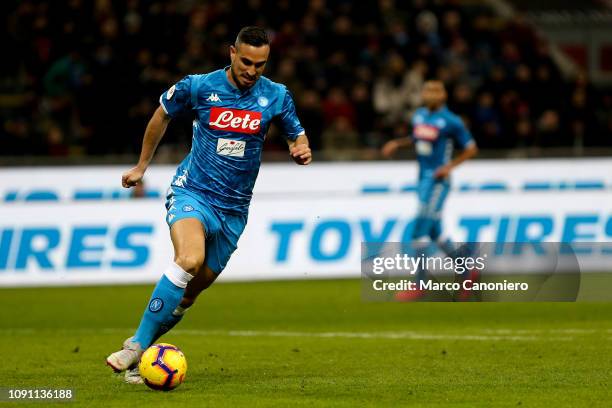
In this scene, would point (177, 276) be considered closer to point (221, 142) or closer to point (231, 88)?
point (221, 142)

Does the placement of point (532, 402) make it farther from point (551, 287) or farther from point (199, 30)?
point (199, 30)

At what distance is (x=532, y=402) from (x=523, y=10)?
24.6m

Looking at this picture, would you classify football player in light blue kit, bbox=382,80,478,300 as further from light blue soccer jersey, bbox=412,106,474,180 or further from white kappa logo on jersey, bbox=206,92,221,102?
white kappa logo on jersey, bbox=206,92,221,102

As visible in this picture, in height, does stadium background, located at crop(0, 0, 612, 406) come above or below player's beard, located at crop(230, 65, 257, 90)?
below

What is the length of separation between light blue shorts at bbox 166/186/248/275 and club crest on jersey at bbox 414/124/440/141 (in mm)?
6717

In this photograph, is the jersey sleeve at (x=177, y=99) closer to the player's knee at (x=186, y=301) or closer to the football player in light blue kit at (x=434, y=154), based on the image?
the player's knee at (x=186, y=301)

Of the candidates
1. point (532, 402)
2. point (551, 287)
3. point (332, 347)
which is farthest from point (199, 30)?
point (532, 402)

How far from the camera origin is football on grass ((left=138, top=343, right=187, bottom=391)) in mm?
7262

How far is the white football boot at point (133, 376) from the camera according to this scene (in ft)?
25.2

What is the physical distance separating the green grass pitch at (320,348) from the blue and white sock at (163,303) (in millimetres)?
370

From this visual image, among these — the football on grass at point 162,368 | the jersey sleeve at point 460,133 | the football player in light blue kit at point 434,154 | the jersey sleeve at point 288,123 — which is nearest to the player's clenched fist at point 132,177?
the jersey sleeve at point 288,123

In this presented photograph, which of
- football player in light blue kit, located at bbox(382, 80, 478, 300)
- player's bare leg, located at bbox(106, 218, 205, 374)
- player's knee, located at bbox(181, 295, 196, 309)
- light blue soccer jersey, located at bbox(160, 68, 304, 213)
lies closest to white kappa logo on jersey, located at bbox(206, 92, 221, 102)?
light blue soccer jersey, located at bbox(160, 68, 304, 213)

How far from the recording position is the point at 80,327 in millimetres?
11656

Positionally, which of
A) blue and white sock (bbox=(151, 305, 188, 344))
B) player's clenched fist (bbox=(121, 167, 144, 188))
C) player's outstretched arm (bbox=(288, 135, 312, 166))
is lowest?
blue and white sock (bbox=(151, 305, 188, 344))
